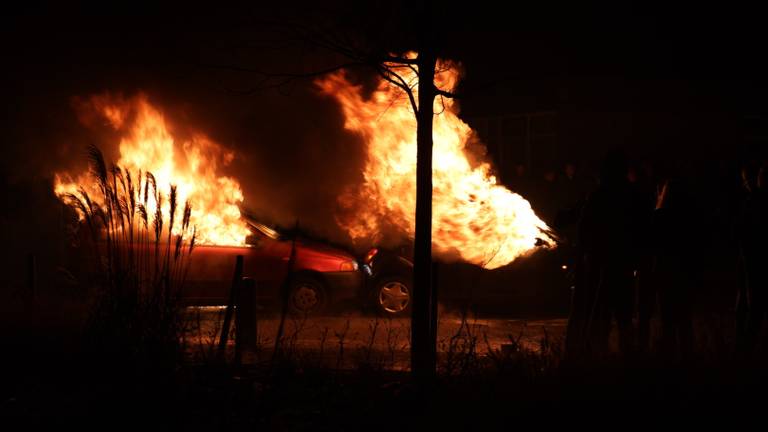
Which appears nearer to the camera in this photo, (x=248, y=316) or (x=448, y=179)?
(x=248, y=316)

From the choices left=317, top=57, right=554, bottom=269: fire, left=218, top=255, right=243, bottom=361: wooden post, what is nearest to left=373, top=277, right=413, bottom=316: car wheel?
left=317, top=57, right=554, bottom=269: fire

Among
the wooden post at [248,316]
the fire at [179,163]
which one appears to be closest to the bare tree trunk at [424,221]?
the wooden post at [248,316]

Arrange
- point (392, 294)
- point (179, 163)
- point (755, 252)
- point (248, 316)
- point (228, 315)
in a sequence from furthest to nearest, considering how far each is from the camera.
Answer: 1. point (179, 163)
2. point (392, 294)
3. point (248, 316)
4. point (755, 252)
5. point (228, 315)

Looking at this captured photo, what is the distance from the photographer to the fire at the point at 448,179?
9.98m

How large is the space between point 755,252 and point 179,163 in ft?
29.3

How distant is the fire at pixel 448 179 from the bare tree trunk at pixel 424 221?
3478 mm

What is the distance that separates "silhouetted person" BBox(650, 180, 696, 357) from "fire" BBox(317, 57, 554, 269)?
2.28 m

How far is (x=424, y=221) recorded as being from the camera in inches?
243

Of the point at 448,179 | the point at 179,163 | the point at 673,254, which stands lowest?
the point at 673,254

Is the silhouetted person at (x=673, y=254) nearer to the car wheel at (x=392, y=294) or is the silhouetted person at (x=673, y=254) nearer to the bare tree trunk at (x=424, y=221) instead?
the bare tree trunk at (x=424, y=221)

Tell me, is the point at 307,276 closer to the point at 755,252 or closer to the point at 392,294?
the point at 392,294

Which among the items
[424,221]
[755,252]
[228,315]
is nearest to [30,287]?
[228,315]

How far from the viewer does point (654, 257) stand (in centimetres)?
786

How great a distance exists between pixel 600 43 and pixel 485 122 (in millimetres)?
3982
